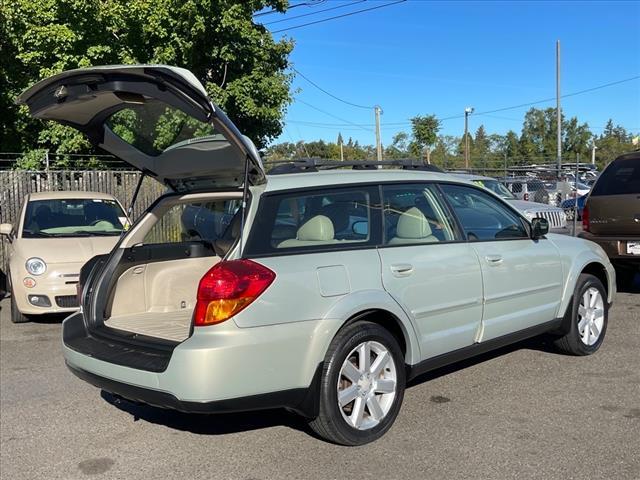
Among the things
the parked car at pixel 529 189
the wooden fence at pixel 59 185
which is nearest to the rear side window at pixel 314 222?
the wooden fence at pixel 59 185

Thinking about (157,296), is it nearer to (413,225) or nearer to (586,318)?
(413,225)

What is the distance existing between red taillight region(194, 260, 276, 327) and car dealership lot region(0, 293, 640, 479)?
0.96m

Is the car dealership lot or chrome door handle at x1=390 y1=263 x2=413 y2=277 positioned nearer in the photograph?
the car dealership lot

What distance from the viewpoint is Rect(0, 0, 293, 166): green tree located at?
48.2 ft

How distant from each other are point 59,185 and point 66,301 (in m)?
6.77

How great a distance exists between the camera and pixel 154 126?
4.07 metres

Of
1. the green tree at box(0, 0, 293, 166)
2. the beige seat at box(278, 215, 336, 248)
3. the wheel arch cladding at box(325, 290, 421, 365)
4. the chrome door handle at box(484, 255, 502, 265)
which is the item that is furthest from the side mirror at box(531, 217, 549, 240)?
the green tree at box(0, 0, 293, 166)

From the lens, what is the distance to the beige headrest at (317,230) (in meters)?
3.75

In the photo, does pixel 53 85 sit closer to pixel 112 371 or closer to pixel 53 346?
pixel 112 371

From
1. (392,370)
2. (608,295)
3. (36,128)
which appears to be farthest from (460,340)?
(36,128)

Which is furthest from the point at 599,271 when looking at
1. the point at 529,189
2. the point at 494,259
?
the point at 529,189

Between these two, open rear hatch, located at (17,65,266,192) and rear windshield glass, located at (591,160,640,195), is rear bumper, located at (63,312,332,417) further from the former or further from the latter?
rear windshield glass, located at (591,160,640,195)

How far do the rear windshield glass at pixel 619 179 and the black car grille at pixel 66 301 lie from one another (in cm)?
677

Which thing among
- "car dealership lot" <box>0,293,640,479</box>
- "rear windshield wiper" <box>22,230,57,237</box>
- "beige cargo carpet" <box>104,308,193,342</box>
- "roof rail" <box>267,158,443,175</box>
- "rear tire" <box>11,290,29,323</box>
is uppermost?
"roof rail" <box>267,158,443,175</box>
